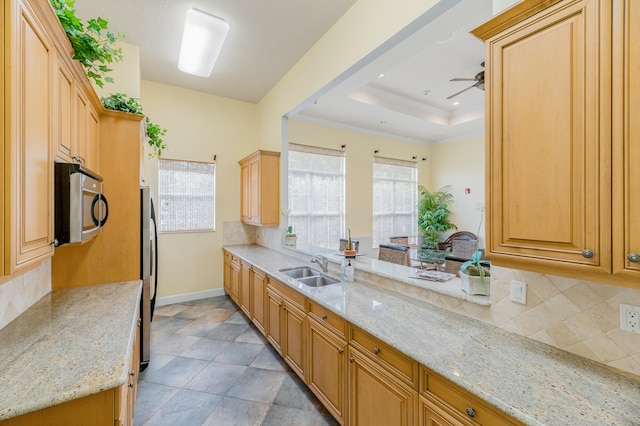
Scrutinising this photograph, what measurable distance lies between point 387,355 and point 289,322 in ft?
4.12

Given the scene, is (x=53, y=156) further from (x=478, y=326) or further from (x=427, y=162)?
(x=427, y=162)

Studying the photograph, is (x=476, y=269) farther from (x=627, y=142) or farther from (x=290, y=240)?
(x=290, y=240)

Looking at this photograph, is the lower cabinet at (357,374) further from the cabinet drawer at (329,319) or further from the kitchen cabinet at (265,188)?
the kitchen cabinet at (265,188)

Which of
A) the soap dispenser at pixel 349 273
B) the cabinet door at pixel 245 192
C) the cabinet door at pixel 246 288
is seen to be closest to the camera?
the soap dispenser at pixel 349 273

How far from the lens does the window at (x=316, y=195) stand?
5191 millimetres

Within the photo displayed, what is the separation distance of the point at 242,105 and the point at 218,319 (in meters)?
3.60

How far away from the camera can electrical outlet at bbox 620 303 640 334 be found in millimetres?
1076

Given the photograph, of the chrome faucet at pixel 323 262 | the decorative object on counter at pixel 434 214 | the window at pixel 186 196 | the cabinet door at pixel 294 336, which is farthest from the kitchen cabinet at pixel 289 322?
the decorative object on counter at pixel 434 214

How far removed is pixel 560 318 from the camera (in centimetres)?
128

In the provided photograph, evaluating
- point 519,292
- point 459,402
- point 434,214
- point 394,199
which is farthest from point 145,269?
point 434,214

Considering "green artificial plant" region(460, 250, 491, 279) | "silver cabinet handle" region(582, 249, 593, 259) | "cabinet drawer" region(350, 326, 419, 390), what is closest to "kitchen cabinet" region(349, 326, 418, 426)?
"cabinet drawer" region(350, 326, 419, 390)

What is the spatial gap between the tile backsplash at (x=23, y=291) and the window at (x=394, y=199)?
5359 millimetres

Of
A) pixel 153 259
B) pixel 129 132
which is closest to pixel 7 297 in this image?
pixel 129 132

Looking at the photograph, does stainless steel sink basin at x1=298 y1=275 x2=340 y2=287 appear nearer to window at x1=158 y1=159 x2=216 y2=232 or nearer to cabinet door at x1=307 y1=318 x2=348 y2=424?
cabinet door at x1=307 y1=318 x2=348 y2=424
